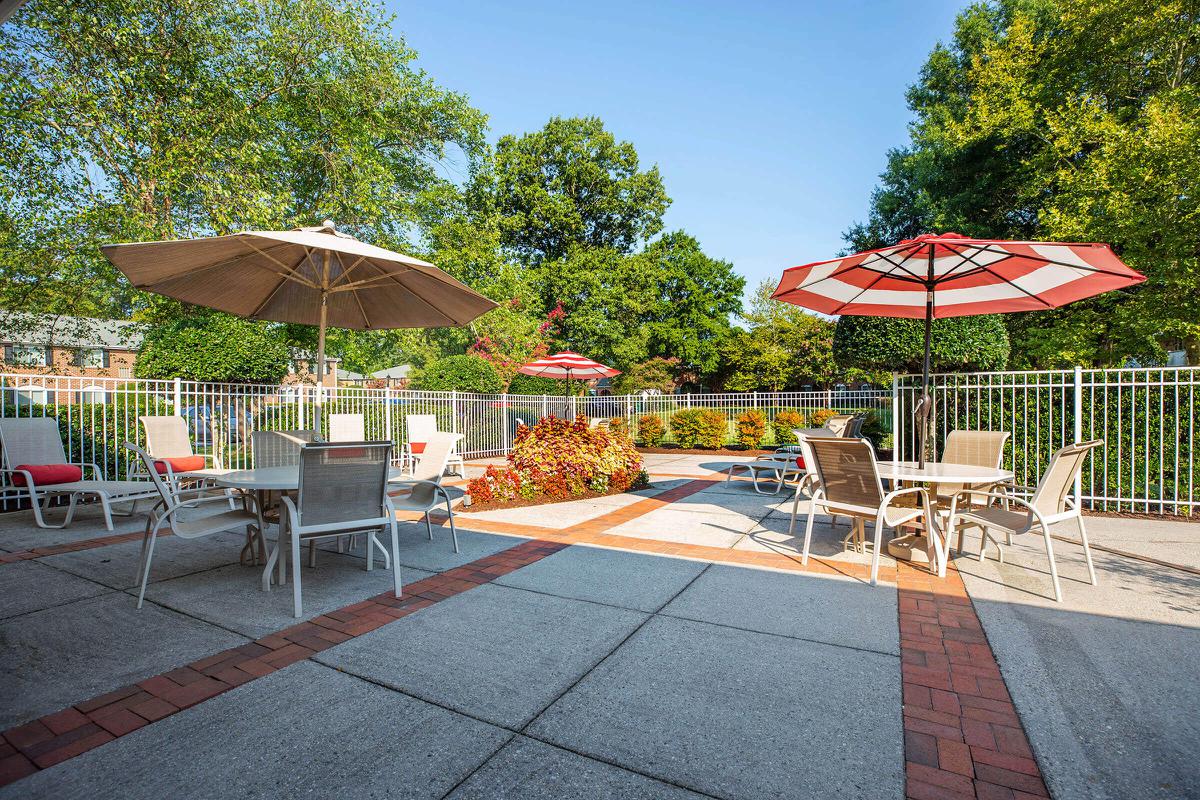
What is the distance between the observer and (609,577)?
3.95 m

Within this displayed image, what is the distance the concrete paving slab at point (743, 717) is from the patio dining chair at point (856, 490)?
4.66 ft

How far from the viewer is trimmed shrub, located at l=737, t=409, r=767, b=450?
48.1ft

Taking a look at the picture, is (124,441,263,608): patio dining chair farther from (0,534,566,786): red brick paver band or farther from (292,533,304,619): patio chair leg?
(0,534,566,786): red brick paver band

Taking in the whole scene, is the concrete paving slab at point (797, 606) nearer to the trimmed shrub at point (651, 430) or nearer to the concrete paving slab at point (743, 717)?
the concrete paving slab at point (743, 717)

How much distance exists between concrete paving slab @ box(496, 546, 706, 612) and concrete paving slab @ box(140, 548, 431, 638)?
87cm

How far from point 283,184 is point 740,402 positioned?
47.8ft

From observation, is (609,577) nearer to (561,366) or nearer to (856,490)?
(856,490)

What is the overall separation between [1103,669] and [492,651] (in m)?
2.92

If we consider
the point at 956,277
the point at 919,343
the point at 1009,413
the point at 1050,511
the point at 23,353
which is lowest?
the point at 1050,511

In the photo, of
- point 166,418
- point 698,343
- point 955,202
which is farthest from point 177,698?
point 698,343

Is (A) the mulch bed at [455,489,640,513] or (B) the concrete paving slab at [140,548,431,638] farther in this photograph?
(A) the mulch bed at [455,489,640,513]

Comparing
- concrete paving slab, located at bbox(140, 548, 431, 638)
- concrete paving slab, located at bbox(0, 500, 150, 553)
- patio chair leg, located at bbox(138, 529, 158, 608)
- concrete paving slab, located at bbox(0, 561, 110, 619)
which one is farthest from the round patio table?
concrete paving slab, located at bbox(0, 500, 150, 553)

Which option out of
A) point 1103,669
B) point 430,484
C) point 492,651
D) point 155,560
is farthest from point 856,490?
point 155,560

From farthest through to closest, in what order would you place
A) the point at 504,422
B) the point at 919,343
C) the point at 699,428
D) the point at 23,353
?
the point at 699,428 < the point at 504,422 < the point at 23,353 < the point at 919,343
